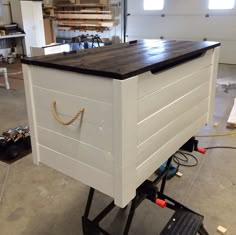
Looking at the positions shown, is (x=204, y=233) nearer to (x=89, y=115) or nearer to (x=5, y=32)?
(x=89, y=115)

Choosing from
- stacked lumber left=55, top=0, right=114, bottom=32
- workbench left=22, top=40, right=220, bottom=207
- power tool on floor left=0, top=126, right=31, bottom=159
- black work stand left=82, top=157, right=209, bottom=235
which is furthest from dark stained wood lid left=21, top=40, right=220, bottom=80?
stacked lumber left=55, top=0, right=114, bottom=32

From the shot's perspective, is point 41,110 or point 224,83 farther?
point 224,83

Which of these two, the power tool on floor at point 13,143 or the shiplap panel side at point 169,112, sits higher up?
the shiplap panel side at point 169,112

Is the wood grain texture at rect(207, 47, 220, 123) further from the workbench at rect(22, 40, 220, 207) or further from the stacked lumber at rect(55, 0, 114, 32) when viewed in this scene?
the stacked lumber at rect(55, 0, 114, 32)

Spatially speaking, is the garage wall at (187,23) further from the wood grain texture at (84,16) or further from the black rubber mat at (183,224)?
the black rubber mat at (183,224)

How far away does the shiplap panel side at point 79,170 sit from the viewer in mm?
950

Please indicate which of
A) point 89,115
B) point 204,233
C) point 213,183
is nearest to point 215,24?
point 213,183

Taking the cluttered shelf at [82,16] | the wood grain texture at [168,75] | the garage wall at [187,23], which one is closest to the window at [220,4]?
the garage wall at [187,23]

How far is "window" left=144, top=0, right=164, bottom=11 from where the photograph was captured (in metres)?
6.62

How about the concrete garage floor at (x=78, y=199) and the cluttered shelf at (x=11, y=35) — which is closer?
the concrete garage floor at (x=78, y=199)

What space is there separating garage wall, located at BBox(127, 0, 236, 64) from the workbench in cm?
558

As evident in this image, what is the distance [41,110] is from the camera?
3.46 ft

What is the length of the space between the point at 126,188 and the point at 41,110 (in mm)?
444

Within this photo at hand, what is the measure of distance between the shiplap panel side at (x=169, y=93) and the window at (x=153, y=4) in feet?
19.2
